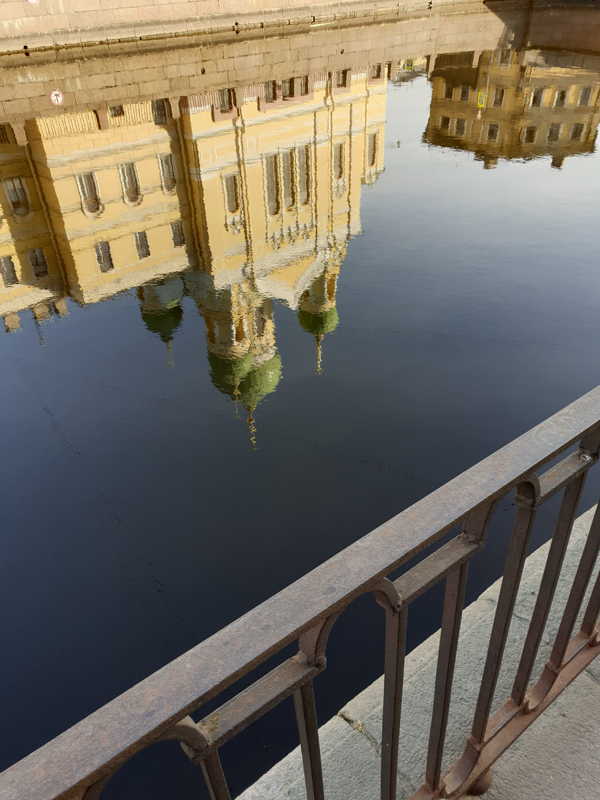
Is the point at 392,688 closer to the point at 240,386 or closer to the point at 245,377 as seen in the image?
the point at 245,377

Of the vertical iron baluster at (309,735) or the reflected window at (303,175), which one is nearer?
the vertical iron baluster at (309,735)

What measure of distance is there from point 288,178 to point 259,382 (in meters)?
22.5

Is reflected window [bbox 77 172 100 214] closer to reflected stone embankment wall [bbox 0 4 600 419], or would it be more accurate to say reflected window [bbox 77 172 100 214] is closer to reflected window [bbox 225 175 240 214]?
reflected stone embankment wall [bbox 0 4 600 419]

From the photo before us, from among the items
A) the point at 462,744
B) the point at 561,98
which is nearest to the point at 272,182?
the point at 561,98

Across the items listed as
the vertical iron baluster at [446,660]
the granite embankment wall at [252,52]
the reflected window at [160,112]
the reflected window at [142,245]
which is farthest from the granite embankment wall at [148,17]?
the vertical iron baluster at [446,660]

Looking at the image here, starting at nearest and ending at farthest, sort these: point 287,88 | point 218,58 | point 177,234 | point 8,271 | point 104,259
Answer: point 104,259 → point 8,271 → point 177,234 → point 287,88 → point 218,58

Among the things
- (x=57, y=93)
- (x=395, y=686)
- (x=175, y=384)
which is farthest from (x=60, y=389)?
(x=57, y=93)

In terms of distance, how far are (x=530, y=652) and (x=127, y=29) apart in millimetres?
46677

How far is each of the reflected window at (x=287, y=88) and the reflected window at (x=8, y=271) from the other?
1889 cm

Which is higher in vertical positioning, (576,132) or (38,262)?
(576,132)

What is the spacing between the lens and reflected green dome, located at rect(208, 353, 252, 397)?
10.7 m

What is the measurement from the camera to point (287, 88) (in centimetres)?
3372

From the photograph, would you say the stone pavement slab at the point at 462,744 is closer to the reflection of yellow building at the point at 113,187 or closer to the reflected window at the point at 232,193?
the reflection of yellow building at the point at 113,187

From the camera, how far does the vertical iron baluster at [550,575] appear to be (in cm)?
172
